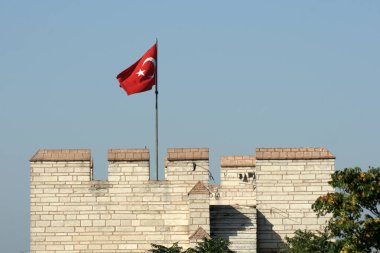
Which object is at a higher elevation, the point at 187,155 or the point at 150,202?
the point at 187,155

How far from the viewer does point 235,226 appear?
36312 mm

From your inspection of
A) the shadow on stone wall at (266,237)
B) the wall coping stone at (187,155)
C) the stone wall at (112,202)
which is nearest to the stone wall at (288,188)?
the shadow on stone wall at (266,237)

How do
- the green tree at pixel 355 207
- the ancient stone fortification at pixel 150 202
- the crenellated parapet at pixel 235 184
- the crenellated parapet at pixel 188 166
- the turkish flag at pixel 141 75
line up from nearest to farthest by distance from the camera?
1. the green tree at pixel 355 207
2. the ancient stone fortification at pixel 150 202
3. the crenellated parapet at pixel 188 166
4. the turkish flag at pixel 141 75
5. the crenellated parapet at pixel 235 184

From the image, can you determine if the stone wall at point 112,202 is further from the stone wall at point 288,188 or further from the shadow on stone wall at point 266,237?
the shadow on stone wall at point 266,237

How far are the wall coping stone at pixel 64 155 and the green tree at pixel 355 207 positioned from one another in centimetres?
821

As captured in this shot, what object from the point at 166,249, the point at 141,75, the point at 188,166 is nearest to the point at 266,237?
the point at 188,166

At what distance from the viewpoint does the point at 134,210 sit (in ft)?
120

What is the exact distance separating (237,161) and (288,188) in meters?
3.34

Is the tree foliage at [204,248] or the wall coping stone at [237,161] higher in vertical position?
the wall coping stone at [237,161]

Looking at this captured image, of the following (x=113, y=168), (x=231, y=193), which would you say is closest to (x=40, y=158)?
(x=113, y=168)

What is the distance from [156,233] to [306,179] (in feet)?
15.6

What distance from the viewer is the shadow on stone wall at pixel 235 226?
36.1m

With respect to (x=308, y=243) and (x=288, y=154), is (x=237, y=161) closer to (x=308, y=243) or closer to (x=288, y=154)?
(x=288, y=154)

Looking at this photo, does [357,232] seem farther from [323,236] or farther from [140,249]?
[140,249]
